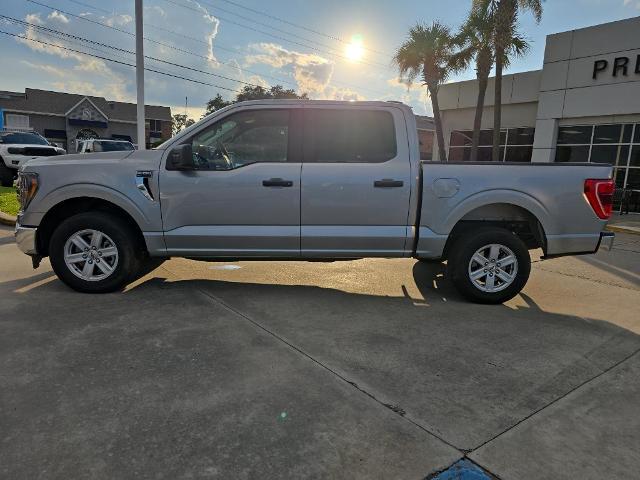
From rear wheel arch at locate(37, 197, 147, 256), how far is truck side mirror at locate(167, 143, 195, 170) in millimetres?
764

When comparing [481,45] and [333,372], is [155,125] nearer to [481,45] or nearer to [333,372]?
[481,45]

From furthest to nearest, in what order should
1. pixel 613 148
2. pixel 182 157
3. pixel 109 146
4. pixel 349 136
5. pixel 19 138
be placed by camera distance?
pixel 109 146 → pixel 613 148 → pixel 19 138 → pixel 349 136 → pixel 182 157

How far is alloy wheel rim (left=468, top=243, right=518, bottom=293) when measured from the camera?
15.5 feet

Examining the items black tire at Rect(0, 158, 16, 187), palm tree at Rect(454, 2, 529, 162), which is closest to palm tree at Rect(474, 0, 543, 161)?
palm tree at Rect(454, 2, 529, 162)

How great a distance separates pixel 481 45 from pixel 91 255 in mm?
18484

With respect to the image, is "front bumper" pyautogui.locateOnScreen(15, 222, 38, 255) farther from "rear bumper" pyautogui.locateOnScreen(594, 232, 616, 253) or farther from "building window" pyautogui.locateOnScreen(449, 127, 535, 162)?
"building window" pyautogui.locateOnScreen(449, 127, 535, 162)

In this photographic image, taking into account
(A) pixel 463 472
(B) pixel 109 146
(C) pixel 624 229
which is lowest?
(A) pixel 463 472

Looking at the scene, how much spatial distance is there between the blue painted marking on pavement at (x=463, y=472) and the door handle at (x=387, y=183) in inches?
111

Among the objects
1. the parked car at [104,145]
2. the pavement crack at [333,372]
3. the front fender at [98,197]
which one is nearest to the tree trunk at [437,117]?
the parked car at [104,145]

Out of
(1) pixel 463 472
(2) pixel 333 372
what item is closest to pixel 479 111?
(2) pixel 333 372

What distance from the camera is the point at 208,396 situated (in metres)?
2.79

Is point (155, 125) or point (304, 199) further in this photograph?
point (155, 125)

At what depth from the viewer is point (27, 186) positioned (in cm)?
466

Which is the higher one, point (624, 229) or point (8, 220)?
point (624, 229)
